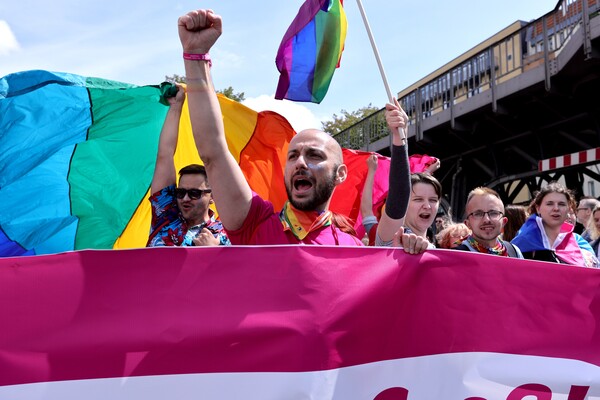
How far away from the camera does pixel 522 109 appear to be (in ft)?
39.3

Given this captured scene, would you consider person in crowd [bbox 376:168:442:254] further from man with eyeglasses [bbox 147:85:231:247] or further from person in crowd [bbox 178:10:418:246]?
man with eyeglasses [bbox 147:85:231:247]

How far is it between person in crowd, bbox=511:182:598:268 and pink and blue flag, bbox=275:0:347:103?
5.82ft

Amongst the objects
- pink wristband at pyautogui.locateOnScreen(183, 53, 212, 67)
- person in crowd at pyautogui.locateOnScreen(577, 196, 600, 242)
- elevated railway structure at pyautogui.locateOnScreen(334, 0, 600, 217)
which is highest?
elevated railway structure at pyautogui.locateOnScreen(334, 0, 600, 217)

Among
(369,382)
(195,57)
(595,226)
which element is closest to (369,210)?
(369,382)

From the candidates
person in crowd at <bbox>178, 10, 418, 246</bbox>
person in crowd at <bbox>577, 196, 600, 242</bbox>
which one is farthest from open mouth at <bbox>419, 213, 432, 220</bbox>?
person in crowd at <bbox>577, 196, 600, 242</bbox>

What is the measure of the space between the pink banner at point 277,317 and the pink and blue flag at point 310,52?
5.08ft

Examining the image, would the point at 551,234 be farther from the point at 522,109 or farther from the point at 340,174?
the point at 522,109

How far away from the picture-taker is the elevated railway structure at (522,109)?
9.87 meters

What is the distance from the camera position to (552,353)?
2219 mm

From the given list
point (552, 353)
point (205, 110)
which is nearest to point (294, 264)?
point (205, 110)

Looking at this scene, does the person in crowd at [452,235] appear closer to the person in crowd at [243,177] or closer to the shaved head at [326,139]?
the person in crowd at [243,177]

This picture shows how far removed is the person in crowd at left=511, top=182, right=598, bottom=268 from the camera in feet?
13.2

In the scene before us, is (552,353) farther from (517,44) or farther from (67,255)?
(517,44)

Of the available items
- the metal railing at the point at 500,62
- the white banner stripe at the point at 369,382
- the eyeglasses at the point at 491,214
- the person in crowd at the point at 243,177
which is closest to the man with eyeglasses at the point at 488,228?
the eyeglasses at the point at 491,214
